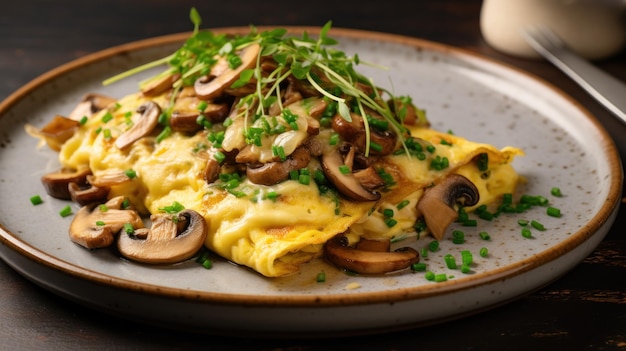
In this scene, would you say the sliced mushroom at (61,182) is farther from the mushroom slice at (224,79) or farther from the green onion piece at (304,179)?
the green onion piece at (304,179)

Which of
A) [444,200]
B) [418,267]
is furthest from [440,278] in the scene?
[444,200]

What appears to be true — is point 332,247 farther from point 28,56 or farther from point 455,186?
point 28,56

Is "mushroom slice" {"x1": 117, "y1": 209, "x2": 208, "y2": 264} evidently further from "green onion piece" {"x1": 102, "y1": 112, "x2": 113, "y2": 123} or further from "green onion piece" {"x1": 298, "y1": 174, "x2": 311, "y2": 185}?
"green onion piece" {"x1": 102, "y1": 112, "x2": 113, "y2": 123}

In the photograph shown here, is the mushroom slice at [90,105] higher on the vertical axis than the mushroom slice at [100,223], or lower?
higher

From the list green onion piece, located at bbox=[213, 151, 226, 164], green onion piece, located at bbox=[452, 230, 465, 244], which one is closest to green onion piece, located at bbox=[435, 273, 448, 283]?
green onion piece, located at bbox=[452, 230, 465, 244]

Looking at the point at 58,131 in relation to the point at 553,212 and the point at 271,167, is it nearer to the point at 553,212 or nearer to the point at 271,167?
the point at 271,167

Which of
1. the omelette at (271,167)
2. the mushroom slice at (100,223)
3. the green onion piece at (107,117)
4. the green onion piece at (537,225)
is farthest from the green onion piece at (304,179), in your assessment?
→ the green onion piece at (107,117)
